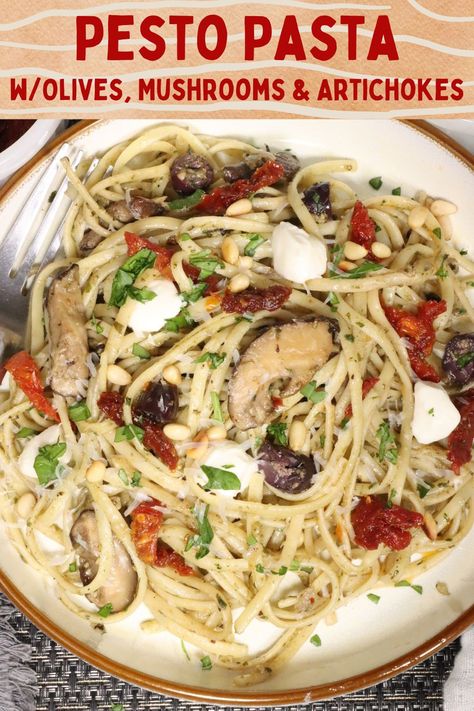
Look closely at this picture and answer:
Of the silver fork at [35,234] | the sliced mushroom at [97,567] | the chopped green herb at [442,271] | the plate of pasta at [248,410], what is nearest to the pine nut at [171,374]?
the plate of pasta at [248,410]

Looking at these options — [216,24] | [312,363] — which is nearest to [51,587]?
[312,363]

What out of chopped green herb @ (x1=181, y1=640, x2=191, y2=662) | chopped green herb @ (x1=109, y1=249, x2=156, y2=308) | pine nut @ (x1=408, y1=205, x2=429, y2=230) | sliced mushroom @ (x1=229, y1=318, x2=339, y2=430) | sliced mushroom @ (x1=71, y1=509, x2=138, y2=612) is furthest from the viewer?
chopped green herb @ (x1=181, y1=640, x2=191, y2=662)

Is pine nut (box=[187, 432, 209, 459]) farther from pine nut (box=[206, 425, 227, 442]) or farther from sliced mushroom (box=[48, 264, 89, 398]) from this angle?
sliced mushroom (box=[48, 264, 89, 398])

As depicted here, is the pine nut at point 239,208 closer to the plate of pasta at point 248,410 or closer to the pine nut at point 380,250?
the plate of pasta at point 248,410

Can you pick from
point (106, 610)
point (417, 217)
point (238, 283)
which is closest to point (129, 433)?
point (238, 283)

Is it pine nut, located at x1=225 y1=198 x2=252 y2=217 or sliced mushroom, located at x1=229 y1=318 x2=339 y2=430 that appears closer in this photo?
sliced mushroom, located at x1=229 y1=318 x2=339 y2=430

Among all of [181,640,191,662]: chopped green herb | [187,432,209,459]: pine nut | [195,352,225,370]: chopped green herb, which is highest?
[195,352,225,370]: chopped green herb

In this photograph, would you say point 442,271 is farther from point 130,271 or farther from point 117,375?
point 117,375

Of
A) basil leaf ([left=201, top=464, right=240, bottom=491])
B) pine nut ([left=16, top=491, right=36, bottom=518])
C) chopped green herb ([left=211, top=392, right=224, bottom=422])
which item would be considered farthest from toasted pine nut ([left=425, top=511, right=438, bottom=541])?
pine nut ([left=16, top=491, right=36, bottom=518])
